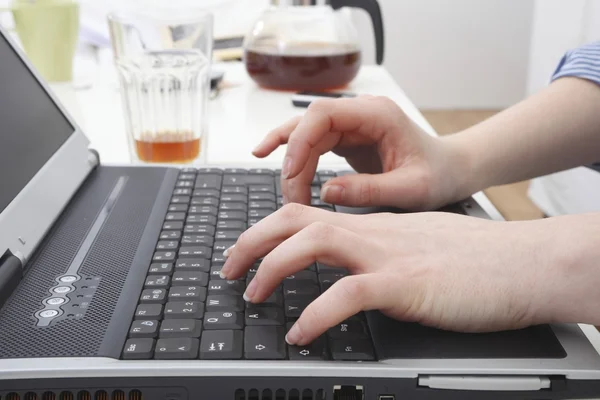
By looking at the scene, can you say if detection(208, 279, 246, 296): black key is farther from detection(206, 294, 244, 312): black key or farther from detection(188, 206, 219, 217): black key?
detection(188, 206, 219, 217): black key

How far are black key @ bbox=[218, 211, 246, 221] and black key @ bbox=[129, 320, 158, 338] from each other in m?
0.19

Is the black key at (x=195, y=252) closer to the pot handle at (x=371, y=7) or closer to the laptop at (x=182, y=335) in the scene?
the laptop at (x=182, y=335)

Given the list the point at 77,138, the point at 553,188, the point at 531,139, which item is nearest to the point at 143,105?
the point at 77,138

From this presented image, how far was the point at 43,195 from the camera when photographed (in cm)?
55

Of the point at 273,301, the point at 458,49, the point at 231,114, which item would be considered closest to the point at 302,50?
the point at 231,114

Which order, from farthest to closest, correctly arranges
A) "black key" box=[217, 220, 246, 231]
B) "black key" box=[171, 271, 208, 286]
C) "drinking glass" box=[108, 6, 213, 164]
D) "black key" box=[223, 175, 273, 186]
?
"drinking glass" box=[108, 6, 213, 164] < "black key" box=[223, 175, 273, 186] < "black key" box=[217, 220, 246, 231] < "black key" box=[171, 271, 208, 286]

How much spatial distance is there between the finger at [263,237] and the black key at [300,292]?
0.03 metres

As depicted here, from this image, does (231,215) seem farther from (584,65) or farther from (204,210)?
(584,65)

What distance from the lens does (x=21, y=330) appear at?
388 mm

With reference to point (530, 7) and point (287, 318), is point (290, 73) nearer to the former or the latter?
point (287, 318)

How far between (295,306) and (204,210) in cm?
19

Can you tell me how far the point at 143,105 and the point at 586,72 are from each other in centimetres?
50

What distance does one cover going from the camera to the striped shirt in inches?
29.0

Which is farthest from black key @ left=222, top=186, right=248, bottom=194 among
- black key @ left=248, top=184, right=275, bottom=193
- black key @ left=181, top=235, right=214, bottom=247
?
black key @ left=181, top=235, right=214, bottom=247
